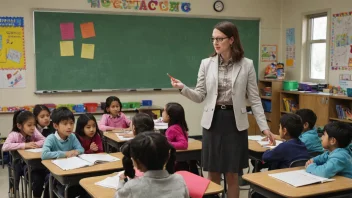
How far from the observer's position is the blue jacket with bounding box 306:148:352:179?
248 cm

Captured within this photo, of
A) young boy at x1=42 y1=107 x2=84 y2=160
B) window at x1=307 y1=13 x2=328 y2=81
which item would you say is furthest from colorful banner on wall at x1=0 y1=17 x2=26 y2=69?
window at x1=307 y1=13 x2=328 y2=81

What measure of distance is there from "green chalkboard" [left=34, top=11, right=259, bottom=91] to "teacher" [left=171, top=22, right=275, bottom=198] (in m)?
3.72

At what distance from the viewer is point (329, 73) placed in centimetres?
641

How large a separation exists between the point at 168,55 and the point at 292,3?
2500 mm

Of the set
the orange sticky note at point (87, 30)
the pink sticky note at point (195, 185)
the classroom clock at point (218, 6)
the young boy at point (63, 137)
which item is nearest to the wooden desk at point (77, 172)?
the young boy at point (63, 137)

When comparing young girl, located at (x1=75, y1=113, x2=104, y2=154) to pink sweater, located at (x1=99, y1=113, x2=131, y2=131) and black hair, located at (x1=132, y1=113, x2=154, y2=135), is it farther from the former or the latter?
pink sweater, located at (x1=99, y1=113, x2=131, y2=131)

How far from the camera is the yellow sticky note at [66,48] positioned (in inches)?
238

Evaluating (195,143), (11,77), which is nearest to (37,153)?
(195,143)

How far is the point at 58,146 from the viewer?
3.27 meters

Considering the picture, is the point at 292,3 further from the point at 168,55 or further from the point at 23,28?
the point at 23,28

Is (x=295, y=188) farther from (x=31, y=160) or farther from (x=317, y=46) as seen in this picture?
(x=317, y=46)

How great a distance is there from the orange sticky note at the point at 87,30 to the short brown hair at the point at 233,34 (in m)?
3.82

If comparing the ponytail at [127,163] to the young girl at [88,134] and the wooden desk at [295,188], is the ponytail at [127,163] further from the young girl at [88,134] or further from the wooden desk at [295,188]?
the young girl at [88,134]

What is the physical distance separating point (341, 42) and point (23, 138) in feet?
15.8
